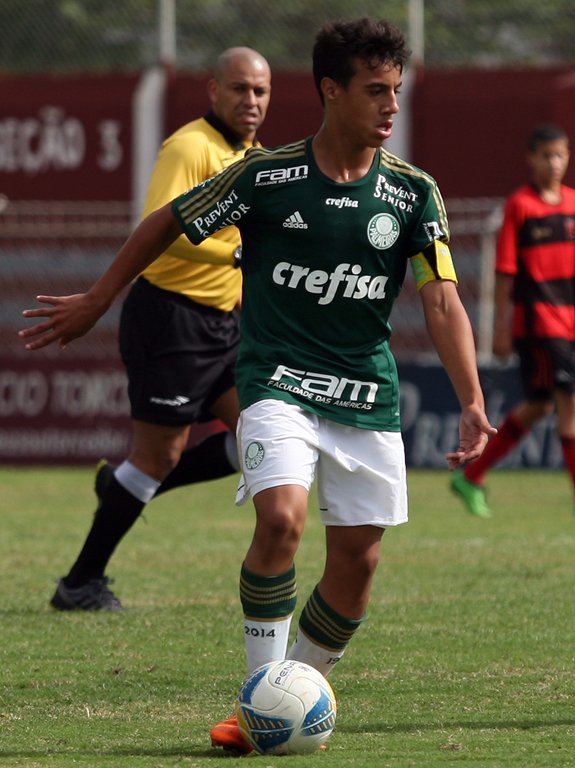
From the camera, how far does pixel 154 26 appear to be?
18.3 meters

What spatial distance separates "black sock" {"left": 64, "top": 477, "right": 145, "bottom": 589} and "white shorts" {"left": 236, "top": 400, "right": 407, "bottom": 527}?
7.64 ft

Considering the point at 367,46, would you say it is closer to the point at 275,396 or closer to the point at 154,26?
the point at 275,396

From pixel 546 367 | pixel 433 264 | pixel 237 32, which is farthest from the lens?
pixel 237 32

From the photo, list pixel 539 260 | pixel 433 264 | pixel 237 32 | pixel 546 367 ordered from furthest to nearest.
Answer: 1. pixel 237 32
2. pixel 539 260
3. pixel 546 367
4. pixel 433 264

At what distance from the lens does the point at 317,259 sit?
4723mm

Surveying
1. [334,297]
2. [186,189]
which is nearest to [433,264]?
[334,297]

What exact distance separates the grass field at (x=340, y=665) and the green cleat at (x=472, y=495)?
1.22 feet

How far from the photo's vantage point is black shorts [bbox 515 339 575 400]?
34.4 ft

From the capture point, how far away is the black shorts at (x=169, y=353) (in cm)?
695

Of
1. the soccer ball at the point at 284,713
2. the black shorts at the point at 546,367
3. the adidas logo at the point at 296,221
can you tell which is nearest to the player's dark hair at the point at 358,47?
the adidas logo at the point at 296,221

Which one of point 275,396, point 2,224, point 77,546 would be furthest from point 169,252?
point 2,224

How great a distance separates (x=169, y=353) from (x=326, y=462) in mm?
2459

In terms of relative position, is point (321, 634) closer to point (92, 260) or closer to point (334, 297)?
point (334, 297)

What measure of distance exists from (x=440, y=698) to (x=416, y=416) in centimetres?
912
